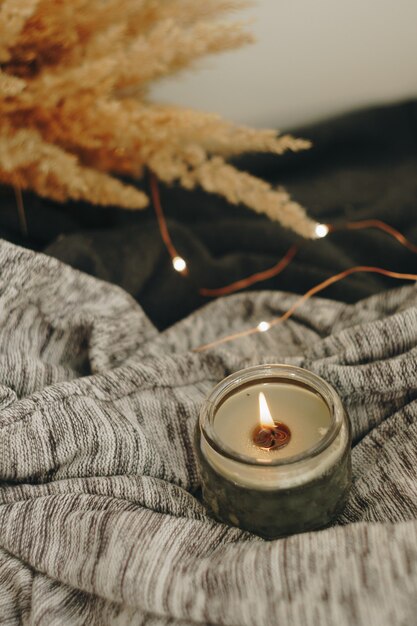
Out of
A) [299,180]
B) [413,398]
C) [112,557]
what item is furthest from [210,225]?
[112,557]

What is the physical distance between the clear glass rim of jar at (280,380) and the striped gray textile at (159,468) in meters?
0.05

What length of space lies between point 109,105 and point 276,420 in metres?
0.34

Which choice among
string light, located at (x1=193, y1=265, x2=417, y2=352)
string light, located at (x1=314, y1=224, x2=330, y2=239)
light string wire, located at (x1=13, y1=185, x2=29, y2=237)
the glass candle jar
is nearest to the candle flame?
the glass candle jar

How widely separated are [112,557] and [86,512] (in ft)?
0.15

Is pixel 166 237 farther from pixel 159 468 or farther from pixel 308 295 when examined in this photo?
pixel 159 468

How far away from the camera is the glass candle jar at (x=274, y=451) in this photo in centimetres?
44

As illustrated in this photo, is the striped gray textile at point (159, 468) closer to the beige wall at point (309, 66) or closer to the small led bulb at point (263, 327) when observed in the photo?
the small led bulb at point (263, 327)

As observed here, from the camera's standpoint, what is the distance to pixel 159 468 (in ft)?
1.74

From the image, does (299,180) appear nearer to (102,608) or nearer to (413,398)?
(413,398)

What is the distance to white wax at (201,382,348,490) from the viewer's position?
436mm

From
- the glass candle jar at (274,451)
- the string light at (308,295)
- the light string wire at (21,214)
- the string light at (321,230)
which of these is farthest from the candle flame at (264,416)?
the light string wire at (21,214)

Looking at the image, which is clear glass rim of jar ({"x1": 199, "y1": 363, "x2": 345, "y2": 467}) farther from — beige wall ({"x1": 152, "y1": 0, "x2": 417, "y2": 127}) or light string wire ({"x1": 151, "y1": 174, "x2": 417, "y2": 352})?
beige wall ({"x1": 152, "y1": 0, "x2": 417, "y2": 127})

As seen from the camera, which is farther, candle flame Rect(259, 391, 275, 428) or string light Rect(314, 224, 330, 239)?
string light Rect(314, 224, 330, 239)

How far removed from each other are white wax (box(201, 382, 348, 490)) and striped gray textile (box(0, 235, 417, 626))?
4 centimetres
